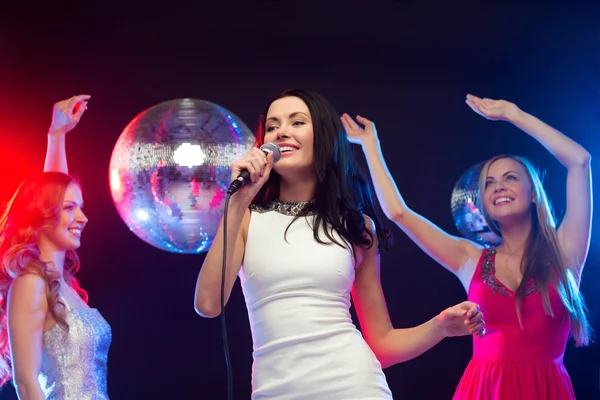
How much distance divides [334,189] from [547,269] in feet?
3.81

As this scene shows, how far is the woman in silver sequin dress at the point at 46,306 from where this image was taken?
2221 millimetres

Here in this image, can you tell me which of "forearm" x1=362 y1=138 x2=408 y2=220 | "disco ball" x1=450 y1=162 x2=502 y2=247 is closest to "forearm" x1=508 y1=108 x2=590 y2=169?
"disco ball" x1=450 y1=162 x2=502 y2=247

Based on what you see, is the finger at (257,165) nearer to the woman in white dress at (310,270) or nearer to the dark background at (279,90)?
the woman in white dress at (310,270)

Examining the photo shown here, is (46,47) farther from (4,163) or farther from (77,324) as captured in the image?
(77,324)

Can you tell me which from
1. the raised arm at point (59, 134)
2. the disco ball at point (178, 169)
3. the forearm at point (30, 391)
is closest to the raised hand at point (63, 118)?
the raised arm at point (59, 134)

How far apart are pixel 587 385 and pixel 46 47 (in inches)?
132

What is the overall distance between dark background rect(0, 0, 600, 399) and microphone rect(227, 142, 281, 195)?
1.99m

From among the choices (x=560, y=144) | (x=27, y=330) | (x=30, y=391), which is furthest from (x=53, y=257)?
(x=560, y=144)

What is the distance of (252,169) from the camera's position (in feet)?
4.90

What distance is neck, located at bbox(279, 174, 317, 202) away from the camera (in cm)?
183

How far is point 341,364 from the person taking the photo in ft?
5.06

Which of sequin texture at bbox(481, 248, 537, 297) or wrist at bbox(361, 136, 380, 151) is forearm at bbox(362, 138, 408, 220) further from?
sequin texture at bbox(481, 248, 537, 297)

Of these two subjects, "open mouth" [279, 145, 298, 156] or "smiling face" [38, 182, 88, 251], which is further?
"smiling face" [38, 182, 88, 251]

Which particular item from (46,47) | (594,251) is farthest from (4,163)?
(594,251)
